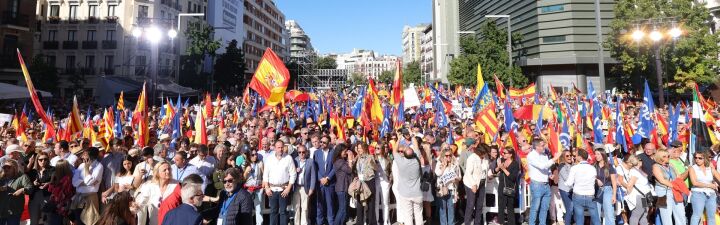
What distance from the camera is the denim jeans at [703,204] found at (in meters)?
7.08

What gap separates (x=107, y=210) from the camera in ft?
14.1

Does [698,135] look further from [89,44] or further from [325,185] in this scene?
[89,44]

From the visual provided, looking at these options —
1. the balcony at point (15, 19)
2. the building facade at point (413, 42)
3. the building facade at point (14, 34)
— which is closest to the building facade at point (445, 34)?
the building facade at point (14, 34)

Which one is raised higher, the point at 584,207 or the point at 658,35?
the point at 658,35

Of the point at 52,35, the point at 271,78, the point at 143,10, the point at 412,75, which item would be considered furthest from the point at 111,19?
the point at 412,75

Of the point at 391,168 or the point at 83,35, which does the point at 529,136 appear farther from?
the point at 83,35

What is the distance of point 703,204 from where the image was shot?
7.10m

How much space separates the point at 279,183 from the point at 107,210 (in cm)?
359

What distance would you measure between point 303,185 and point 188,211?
392cm

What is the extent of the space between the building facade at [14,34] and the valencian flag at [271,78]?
27120 mm

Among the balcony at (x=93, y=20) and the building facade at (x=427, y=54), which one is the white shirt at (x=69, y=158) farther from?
the building facade at (x=427, y=54)

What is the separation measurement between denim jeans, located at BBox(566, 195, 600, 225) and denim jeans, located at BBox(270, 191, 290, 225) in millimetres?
4766

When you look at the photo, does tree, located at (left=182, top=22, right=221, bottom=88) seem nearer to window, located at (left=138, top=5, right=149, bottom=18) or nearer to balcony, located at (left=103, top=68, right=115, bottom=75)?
window, located at (left=138, top=5, right=149, bottom=18)

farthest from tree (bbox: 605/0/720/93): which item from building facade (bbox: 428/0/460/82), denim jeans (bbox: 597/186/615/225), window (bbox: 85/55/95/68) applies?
building facade (bbox: 428/0/460/82)
